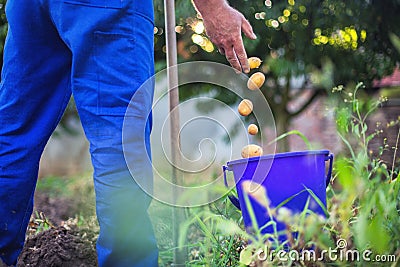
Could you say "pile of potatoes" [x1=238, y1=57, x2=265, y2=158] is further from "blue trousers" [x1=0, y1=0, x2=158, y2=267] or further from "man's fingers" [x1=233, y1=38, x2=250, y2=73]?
"blue trousers" [x1=0, y1=0, x2=158, y2=267]

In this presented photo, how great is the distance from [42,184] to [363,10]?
9.44ft

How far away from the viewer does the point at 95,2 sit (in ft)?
4.72

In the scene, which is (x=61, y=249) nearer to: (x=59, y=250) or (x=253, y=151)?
(x=59, y=250)

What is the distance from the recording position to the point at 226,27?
157 cm

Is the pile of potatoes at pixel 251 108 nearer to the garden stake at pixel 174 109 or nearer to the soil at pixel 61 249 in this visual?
the garden stake at pixel 174 109

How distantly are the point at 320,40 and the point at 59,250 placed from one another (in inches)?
132

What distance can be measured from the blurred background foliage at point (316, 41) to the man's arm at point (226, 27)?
9.37 ft

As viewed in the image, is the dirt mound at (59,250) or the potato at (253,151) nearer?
the potato at (253,151)

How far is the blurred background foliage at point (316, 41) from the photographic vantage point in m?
4.60

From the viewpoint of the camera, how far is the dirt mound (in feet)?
6.19

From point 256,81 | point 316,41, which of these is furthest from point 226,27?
point 316,41

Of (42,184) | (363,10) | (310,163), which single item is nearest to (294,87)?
(363,10)

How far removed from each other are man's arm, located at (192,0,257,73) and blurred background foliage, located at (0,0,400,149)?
9.37 feet

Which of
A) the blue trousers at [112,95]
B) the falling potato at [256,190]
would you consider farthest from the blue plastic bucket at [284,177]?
the blue trousers at [112,95]
